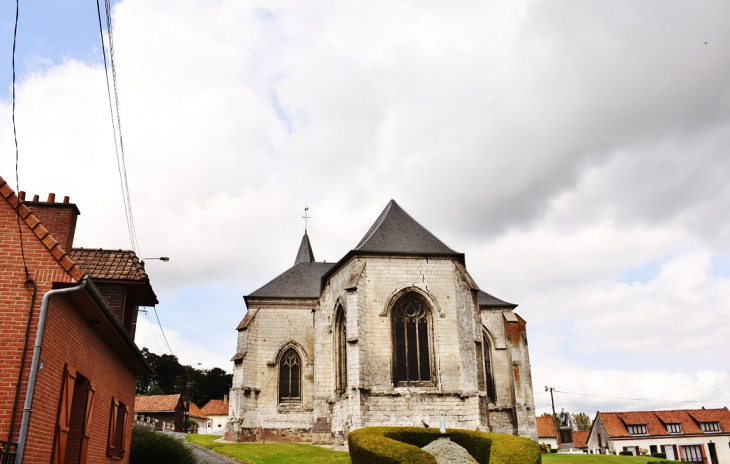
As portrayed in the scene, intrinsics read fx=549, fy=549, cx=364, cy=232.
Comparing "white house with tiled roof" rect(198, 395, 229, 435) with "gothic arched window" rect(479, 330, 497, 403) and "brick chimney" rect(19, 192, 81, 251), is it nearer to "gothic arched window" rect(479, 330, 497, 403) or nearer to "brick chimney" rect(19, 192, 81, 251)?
"gothic arched window" rect(479, 330, 497, 403)

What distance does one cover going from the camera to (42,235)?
24.0 ft

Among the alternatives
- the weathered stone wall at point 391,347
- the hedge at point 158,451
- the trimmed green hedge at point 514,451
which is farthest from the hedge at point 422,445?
the hedge at point 158,451

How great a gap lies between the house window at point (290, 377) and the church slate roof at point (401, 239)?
9.49m

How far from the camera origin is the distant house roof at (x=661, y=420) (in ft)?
157

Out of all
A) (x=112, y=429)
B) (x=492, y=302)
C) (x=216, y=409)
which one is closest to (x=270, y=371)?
(x=492, y=302)

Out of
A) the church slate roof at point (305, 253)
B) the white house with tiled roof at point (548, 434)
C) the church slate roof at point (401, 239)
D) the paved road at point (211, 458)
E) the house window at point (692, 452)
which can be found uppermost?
the church slate roof at point (305, 253)

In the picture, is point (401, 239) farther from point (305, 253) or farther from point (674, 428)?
point (674, 428)

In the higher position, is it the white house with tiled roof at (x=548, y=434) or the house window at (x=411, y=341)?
the house window at (x=411, y=341)

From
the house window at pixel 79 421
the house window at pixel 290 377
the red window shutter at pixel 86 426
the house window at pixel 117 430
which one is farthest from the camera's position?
the house window at pixel 290 377

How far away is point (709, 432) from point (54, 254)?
2188 inches

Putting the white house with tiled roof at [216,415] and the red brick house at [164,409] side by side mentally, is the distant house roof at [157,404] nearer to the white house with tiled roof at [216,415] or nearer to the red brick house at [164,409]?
the red brick house at [164,409]

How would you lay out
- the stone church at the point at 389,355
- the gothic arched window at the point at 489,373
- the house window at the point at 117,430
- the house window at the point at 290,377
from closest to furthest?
the house window at the point at 117,430, the stone church at the point at 389,355, the gothic arched window at the point at 489,373, the house window at the point at 290,377

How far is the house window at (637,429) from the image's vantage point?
157 feet

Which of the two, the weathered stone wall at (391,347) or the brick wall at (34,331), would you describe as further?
the weathered stone wall at (391,347)
